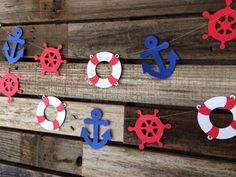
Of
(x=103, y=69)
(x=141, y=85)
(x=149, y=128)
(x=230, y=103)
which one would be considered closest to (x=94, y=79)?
(x=103, y=69)

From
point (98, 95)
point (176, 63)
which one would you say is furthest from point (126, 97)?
point (176, 63)

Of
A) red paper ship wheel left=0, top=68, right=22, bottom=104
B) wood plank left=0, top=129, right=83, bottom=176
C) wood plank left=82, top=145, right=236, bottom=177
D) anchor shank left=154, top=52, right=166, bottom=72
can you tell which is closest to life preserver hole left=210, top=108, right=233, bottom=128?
wood plank left=82, top=145, right=236, bottom=177

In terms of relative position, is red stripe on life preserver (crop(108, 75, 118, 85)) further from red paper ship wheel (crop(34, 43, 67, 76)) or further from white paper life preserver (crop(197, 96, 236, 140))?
white paper life preserver (crop(197, 96, 236, 140))

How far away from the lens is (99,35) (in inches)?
55.3

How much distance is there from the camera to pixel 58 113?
4.91ft

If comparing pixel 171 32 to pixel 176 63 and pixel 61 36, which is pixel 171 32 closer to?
pixel 176 63

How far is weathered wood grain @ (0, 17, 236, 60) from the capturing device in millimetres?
1205

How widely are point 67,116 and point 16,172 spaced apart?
1.47ft

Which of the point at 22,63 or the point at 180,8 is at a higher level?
the point at 180,8

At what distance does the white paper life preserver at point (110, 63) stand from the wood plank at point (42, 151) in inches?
12.0

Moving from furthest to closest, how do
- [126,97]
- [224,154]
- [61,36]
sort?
[61,36] < [126,97] < [224,154]

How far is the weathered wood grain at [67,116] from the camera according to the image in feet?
4.50

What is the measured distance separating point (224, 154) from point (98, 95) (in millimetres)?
587

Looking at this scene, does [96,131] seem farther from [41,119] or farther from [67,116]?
[41,119]
